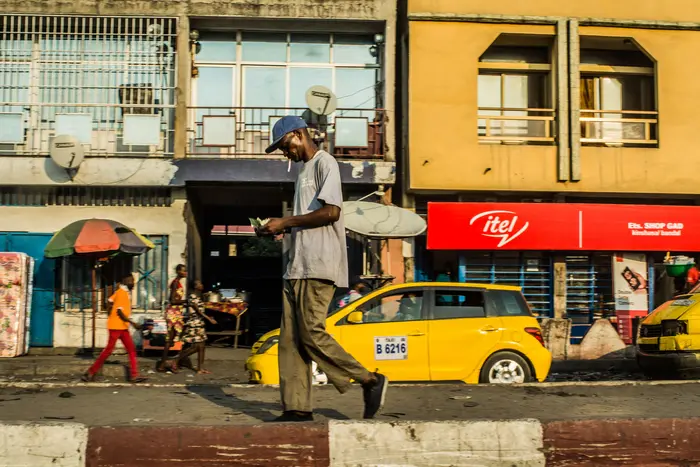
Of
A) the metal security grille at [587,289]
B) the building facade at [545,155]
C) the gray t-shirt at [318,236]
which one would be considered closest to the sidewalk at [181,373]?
the metal security grille at [587,289]

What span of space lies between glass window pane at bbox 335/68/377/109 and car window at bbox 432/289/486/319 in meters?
8.21

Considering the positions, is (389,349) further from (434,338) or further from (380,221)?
(380,221)

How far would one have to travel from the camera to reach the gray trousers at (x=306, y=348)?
4.88m

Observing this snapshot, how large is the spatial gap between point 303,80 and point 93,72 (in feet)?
15.0

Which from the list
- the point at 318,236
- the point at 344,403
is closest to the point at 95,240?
the point at 344,403

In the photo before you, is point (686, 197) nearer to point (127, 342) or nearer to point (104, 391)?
point (127, 342)

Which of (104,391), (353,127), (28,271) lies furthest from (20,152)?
(104,391)

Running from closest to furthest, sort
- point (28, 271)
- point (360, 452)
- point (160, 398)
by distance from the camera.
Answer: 1. point (360, 452)
2. point (160, 398)
3. point (28, 271)

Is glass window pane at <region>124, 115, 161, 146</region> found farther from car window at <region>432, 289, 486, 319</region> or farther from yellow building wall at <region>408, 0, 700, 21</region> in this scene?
car window at <region>432, 289, 486, 319</region>

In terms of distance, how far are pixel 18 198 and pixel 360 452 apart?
49.6 feet

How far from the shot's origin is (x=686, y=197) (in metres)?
18.6

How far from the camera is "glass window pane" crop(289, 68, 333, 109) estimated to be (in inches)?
725

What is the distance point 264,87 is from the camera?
60.3 feet

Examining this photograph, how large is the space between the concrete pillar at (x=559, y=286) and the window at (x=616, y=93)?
9.50ft
